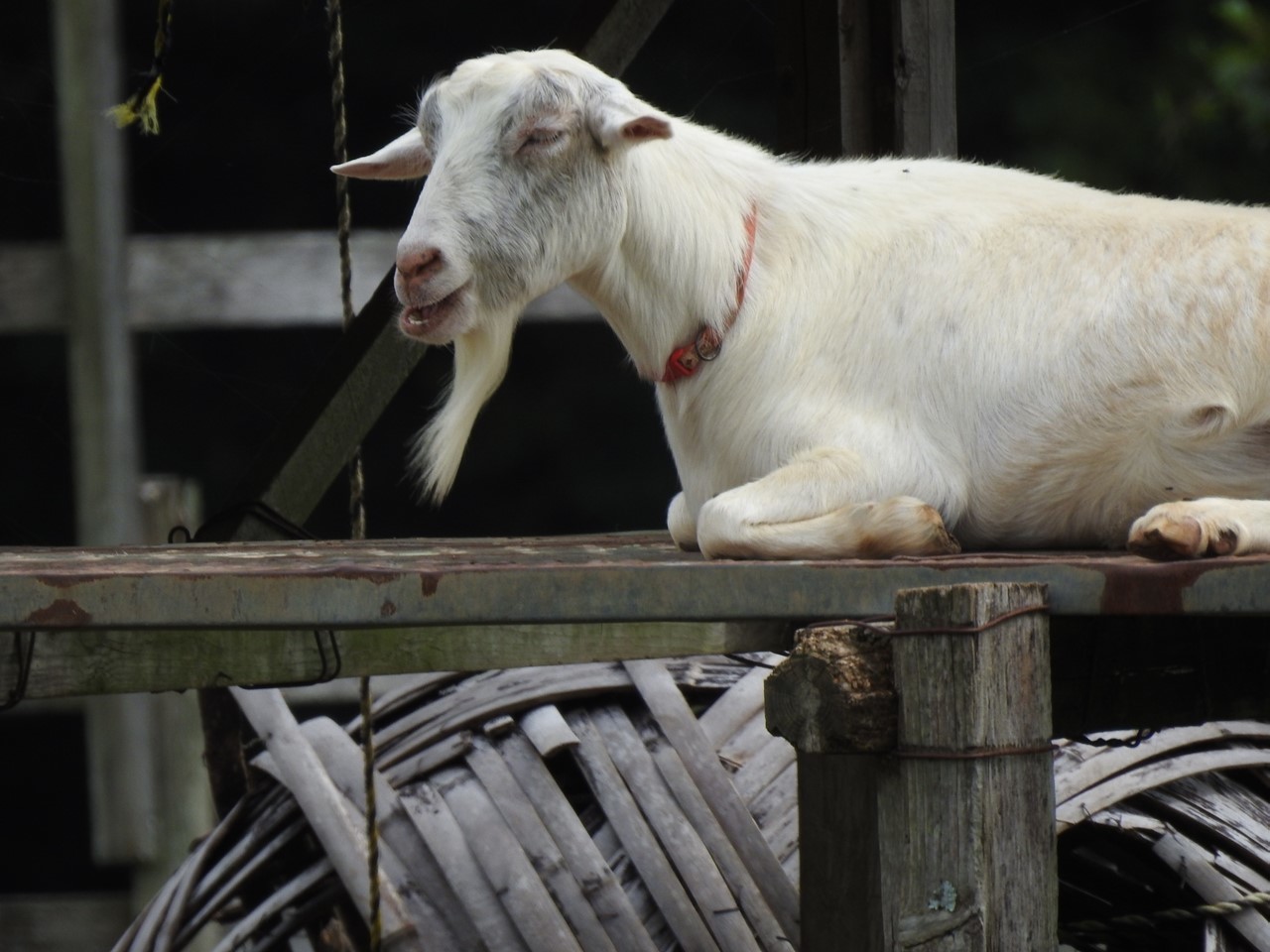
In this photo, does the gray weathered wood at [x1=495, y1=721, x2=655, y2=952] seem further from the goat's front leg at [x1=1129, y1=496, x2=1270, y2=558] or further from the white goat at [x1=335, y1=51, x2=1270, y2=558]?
the goat's front leg at [x1=1129, y1=496, x2=1270, y2=558]

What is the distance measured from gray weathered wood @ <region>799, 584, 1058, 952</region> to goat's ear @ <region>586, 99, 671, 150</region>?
1168 mm

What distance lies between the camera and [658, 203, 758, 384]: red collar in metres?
3.43

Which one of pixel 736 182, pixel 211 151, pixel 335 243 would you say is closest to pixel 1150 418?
pixel 736 182

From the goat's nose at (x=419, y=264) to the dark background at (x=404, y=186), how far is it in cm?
327

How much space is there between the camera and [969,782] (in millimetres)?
2363

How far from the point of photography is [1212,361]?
10.1ft

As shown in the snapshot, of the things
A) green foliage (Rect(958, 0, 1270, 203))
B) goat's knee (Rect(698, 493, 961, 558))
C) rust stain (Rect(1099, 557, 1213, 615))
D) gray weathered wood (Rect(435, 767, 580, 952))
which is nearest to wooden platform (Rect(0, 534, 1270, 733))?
rust stain (Rect(1099, 557, 1213, 615))

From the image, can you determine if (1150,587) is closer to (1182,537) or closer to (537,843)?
(1182,537)

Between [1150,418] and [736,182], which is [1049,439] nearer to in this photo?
[1150,418]

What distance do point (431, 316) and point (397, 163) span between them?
507mm

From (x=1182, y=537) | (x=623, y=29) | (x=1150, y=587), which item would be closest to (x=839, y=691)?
(x=1150, y=587)

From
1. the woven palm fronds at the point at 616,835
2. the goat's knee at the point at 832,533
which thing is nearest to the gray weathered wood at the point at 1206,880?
the woven palm fronds at the point at 616,835

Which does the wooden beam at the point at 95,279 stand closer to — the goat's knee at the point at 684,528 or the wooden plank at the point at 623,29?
the wooden plank at the point at 623,29

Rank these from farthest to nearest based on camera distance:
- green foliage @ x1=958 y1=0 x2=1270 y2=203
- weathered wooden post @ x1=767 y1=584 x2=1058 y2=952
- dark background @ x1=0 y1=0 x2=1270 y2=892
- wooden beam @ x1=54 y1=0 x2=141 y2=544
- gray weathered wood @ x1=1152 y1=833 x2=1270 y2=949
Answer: green foliage @ x1=958 y1=0 x2=1270 y2=203 < dark background @ x1=0 y1=0 x2=1270 y2=892 < wooden beam @ x1=54 y1=0 x2=141 y2=544 < gray weathered wood @ x1=1152 y1=833 x2=1270 y2=949 < weathered wooden post @ x1=767 y1=584 x2=1058 y2=952
